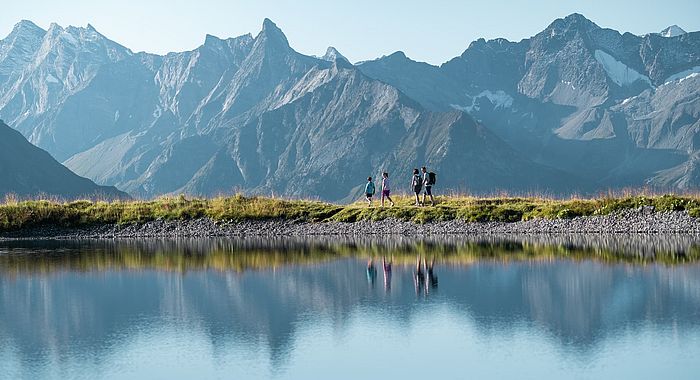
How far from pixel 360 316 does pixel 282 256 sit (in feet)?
75.9

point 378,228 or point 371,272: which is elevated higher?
point 378,228

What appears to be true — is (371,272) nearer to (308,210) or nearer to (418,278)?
(418,278)

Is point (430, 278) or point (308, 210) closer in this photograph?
point (430, 278)

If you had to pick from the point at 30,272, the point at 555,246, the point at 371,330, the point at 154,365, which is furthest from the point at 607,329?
the point at 30,272

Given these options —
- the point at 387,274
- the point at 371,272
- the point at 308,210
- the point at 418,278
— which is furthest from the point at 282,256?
the point at 308,210

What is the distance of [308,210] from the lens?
8288 cm

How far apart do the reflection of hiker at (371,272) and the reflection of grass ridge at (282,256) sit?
1614mm

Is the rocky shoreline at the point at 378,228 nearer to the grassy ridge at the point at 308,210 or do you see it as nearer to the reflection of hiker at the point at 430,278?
the grassy ridge at the point at 308,210

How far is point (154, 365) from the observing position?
82.3 feet

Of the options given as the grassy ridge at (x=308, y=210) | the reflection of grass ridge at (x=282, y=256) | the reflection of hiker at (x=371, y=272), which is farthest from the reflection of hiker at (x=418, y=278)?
the grassy ridge at (x=308, y=210)

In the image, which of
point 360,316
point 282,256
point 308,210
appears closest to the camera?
point 360,316

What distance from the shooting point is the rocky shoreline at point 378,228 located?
67.1 metres

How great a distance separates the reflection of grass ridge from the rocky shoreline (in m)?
10.7

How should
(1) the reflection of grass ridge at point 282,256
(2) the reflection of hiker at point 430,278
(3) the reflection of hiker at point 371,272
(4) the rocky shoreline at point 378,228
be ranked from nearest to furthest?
(2) the reflection of hiker at point 430,278 < (3) the reflection of hiker at point 371,272 < (1) the reflection of grass ridge at point 282,256 < (4) the rocky shoreline at point 378,228
